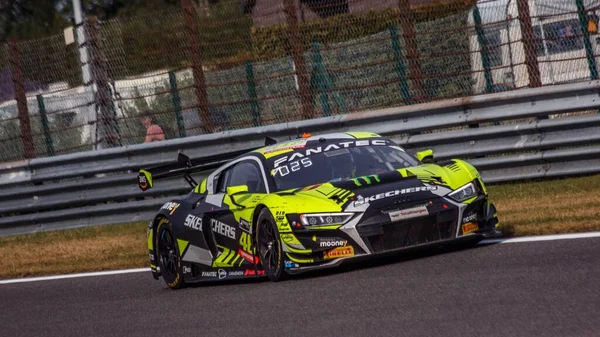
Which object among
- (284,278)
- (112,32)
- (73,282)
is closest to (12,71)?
(112,32)

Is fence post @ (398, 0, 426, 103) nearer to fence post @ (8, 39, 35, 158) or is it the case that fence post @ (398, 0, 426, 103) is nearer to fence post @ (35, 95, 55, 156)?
fence post @ (35, 95, 55, 156)

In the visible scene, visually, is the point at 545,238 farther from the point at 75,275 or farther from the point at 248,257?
the point at 75,275

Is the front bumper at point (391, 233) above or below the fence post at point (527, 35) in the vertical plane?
below

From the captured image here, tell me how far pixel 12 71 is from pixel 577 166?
9.12 metres

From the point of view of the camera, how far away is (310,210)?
9656mm

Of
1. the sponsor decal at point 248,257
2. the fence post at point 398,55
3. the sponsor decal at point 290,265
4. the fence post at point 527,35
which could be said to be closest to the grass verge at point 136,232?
the fence post at point 527,35

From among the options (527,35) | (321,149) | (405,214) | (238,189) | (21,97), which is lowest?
(405,214)

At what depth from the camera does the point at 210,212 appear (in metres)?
11.0

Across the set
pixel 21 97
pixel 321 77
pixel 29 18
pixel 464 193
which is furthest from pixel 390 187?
pixel 29 18

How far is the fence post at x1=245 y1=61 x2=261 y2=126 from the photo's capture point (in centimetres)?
1628

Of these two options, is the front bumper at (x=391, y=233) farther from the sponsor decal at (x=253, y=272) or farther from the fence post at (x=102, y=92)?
the fence post at (x=102, y=92)

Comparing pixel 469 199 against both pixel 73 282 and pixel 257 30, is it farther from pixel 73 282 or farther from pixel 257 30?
pixel 257 30

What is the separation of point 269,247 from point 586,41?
5.59 meters

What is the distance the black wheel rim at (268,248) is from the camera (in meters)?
9.96
